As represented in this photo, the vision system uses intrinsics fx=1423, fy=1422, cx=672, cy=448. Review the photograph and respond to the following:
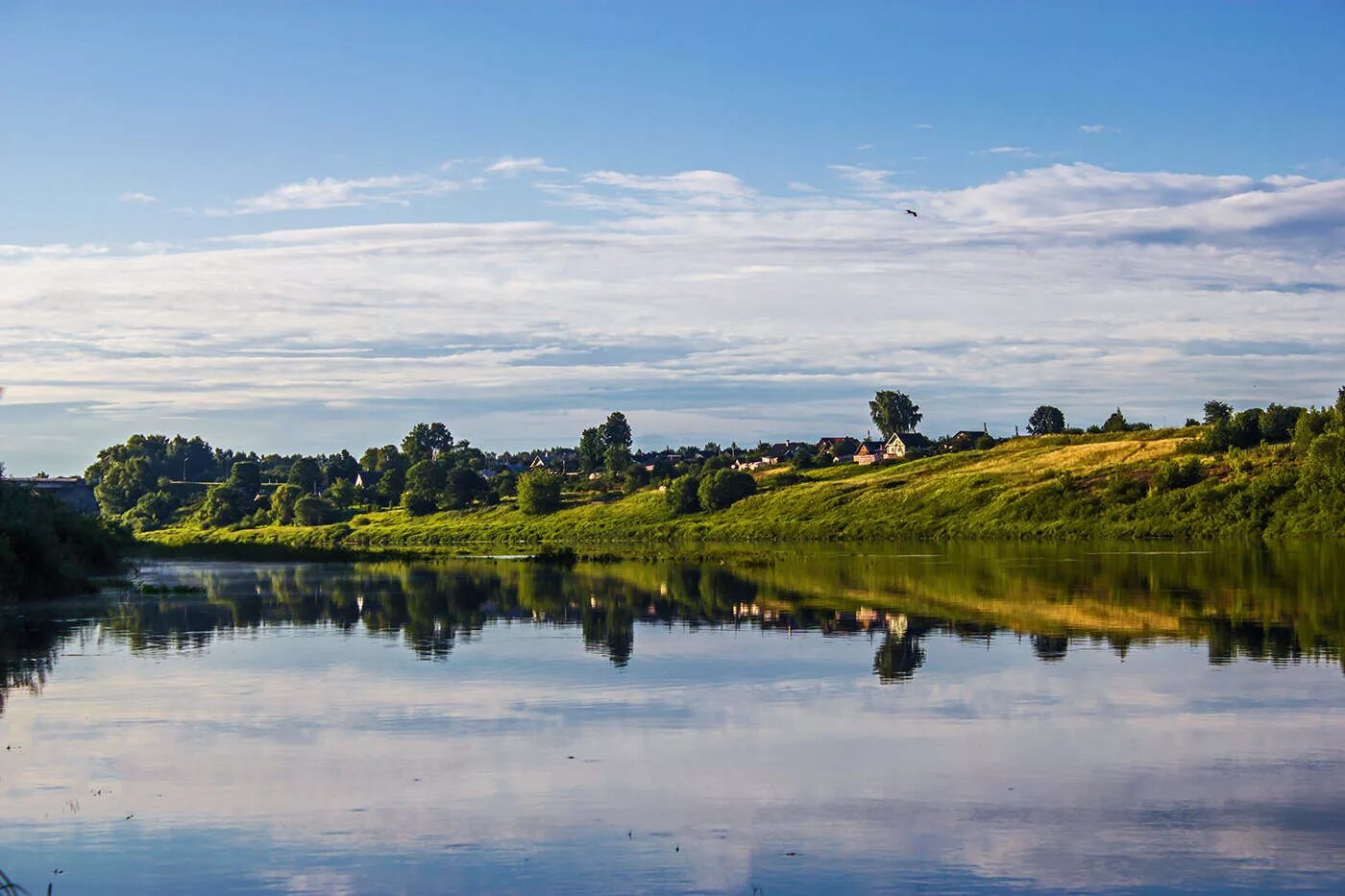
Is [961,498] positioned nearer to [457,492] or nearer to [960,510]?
[960,510]

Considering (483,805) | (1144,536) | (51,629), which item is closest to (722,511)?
(1144,536)

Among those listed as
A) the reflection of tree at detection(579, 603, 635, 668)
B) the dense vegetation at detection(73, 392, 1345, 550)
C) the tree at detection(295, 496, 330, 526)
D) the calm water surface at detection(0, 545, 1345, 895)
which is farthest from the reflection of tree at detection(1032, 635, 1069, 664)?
the tree at detection(295, 496, 330, 526)

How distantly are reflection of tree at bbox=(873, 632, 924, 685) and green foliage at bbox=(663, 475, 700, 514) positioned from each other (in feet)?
414

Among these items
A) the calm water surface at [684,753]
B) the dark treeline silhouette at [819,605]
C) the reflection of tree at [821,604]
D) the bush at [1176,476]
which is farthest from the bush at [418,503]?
the calm water surface at [684,753]

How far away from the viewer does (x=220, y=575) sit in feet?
270

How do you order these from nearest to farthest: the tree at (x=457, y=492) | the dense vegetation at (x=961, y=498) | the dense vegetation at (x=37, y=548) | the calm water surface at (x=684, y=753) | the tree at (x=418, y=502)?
the calm water surface at (x=684, y=753) < the dense vegetation at (x=37, y=548) < the dense vegetation at (x=961, y=498) < the tree at (x=418, y=502) < the tree at (x=457, y=492)

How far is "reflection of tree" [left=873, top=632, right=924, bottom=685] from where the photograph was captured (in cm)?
3186

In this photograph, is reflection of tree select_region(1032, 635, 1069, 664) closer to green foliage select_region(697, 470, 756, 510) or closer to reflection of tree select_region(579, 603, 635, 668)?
reflection of tree select_region(579, 603, 635, 668)

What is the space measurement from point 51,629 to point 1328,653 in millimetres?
35411

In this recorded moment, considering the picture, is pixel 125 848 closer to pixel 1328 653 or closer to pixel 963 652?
pixel 963 652

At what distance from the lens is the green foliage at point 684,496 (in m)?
167

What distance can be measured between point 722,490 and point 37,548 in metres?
114

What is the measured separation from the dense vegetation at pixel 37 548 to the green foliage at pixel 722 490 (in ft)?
334

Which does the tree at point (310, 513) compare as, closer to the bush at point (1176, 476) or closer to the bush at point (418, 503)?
the bush at point (418, 503)
